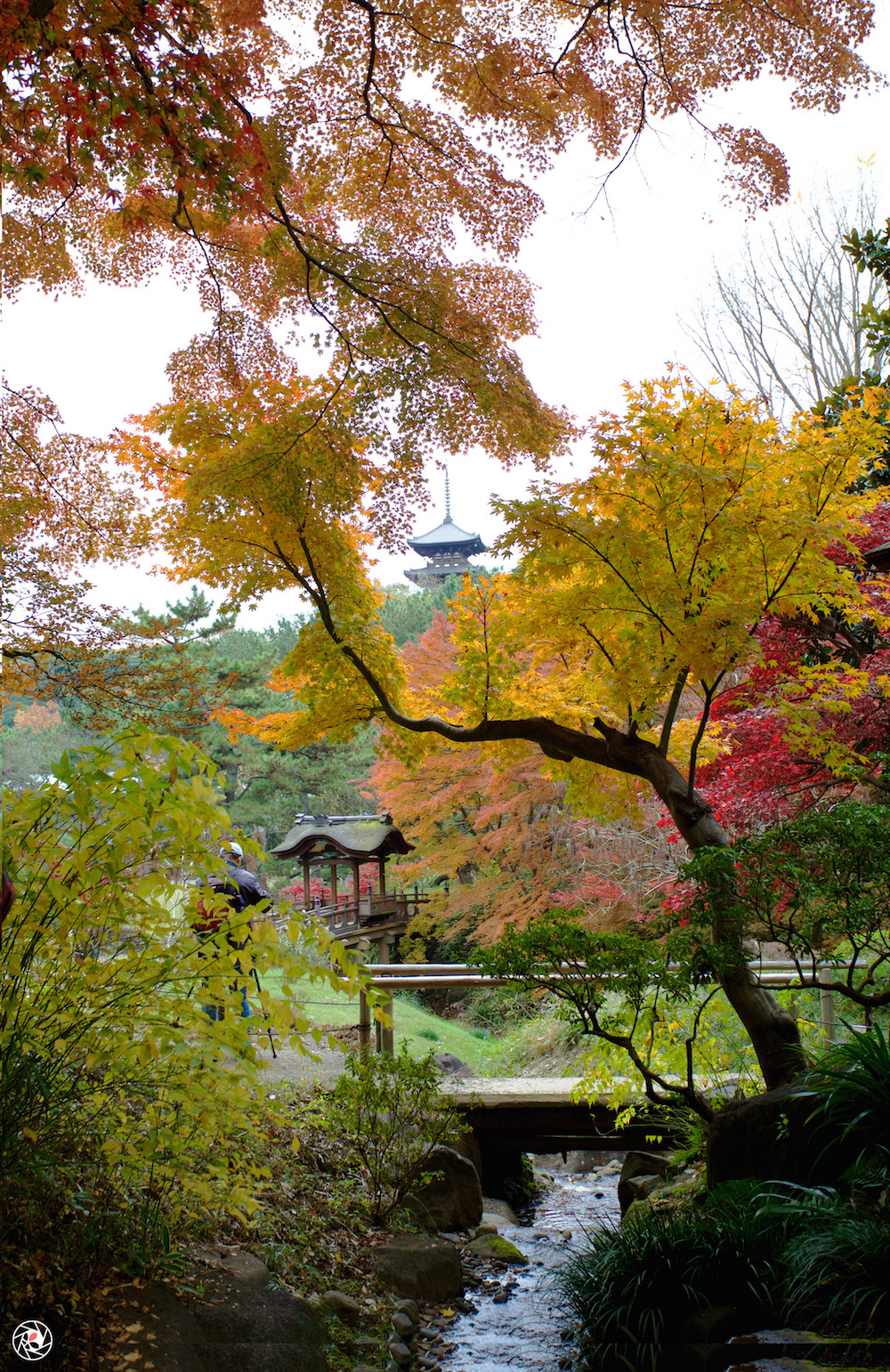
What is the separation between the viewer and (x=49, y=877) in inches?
61.0

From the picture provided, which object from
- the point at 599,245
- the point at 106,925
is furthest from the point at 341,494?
the point at 106,925

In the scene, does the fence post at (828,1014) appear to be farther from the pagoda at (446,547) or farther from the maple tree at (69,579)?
the pagoda at (446,547)

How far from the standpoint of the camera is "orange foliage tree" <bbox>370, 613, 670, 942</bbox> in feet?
23.8

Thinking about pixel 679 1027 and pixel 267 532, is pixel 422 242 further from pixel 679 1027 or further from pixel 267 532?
pixel 679 1027

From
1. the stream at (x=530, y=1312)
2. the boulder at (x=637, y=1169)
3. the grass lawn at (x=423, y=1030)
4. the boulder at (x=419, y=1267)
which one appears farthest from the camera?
the grass lawn at (x=423, y=1030)

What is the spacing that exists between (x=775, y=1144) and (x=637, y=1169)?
5.63 feet

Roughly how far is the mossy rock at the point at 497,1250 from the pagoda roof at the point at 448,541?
1242 centimetres

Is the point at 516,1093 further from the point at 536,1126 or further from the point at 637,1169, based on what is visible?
the point at 637,1169

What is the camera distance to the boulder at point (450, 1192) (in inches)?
136

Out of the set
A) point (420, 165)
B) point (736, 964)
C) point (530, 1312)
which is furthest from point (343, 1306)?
point (420, 165)

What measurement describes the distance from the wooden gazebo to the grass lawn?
1.00 meters

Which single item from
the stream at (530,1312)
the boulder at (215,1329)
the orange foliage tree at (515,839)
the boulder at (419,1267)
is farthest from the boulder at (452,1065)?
the boulder at (215,1329)

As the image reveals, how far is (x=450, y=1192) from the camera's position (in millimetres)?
3611

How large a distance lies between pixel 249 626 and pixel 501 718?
9.68m
